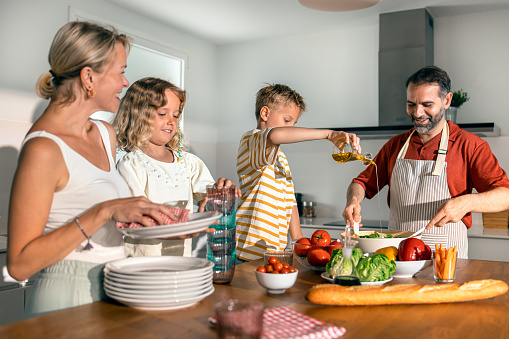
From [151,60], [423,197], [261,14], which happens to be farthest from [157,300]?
[151,60]

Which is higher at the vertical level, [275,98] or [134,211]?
[275,98]

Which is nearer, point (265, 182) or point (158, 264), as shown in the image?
point (158, 264)

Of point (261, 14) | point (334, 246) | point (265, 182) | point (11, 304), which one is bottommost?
point (11, 304)

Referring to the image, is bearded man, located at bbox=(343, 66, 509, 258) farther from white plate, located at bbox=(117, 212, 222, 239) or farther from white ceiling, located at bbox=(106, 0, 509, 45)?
white ceiling, located at bbox=(106, 0, 509, 45)

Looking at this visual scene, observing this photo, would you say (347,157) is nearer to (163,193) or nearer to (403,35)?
(163,193)

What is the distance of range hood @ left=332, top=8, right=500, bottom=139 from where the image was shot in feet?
11.7

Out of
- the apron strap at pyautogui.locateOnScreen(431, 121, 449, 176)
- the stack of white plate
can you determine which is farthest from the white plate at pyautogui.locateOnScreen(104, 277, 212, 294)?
the apron strap at pyautogui.locateOnScreen(431, 121, 449, 176)

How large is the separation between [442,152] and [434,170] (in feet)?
0.32

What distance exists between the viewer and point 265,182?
200cm

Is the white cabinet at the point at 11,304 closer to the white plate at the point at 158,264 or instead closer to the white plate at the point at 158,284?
the white plate at the point at 158,264

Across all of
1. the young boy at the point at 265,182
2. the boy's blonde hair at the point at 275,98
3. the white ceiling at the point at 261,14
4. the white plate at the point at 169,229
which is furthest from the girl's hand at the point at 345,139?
the white ceiling at the point at 261,14

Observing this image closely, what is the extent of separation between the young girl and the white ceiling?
204cm

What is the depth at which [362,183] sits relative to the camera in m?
2.38

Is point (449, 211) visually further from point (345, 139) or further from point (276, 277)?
point (276, 277)
